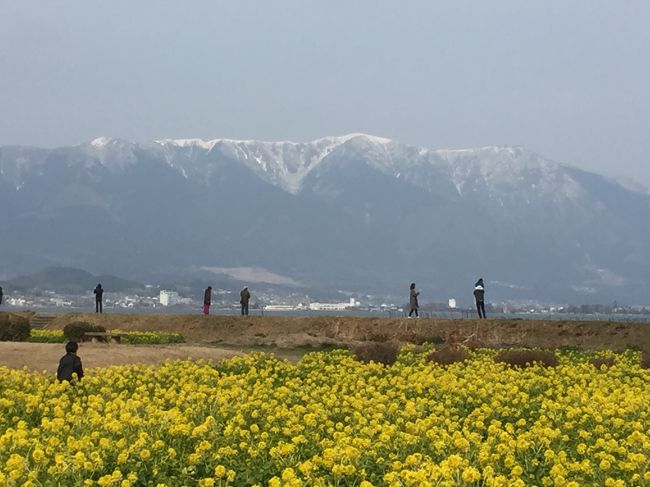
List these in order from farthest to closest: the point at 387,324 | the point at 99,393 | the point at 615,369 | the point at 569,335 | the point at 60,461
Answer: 1. the point at 387,324
2. the point at 569,335
3. the point at 615,369
4. the point at 99,393
5. the point at 60,461

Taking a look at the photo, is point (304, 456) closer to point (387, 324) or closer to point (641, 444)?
point (641, 444)

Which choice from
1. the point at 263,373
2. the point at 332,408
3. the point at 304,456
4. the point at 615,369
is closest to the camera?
the point at 304,456

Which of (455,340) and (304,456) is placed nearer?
(304,456)

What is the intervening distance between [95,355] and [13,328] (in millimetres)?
11262

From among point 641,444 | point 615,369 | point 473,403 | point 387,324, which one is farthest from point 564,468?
point 387,324

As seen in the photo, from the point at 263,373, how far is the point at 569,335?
66.8ft

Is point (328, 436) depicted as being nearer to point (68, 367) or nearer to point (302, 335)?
point (68, 367)

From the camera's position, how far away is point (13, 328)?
38.8 metres

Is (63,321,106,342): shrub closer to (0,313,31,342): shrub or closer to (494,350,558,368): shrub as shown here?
(0,313,31,342): shrub

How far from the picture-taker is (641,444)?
506 inches

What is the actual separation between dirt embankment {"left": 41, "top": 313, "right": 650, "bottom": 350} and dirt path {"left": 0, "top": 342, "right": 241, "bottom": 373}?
9169mm

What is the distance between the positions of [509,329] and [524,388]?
794 inches

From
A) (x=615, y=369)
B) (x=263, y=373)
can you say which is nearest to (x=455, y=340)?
(x=615, y=369)

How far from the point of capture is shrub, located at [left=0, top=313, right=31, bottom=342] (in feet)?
126
